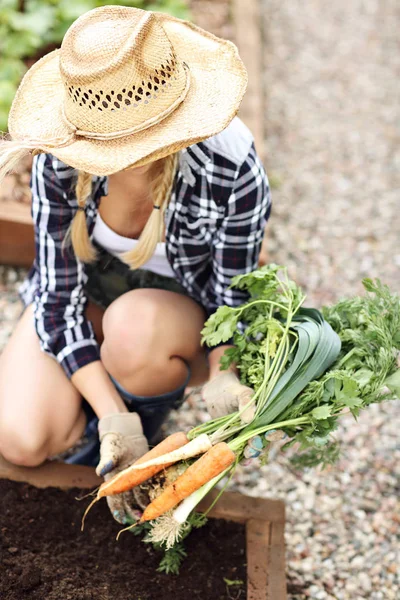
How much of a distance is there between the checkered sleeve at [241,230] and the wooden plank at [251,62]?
1.16m

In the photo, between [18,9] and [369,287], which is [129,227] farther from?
[18,9]

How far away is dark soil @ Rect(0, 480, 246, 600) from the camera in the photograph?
1.66 metres

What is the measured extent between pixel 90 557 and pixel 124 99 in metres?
1.07

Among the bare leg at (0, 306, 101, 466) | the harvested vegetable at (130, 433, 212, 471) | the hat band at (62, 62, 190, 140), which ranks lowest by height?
the bare leg at (0, 306, 101, 466)

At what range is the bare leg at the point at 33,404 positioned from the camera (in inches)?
74.0

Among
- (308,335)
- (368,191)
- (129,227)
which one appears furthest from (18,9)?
(308,335)

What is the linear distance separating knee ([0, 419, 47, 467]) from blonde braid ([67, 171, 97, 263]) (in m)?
0.48

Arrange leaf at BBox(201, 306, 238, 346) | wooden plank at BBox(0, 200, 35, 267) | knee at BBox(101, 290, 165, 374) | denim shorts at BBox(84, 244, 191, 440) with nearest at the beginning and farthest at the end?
leaf at BBox(201, 306, 238, 346) → knee at BBox(101, 290, 165, 374) → denim shorts at BBox(84, 244, 191, 440) → wooden plank at BBox(0, 200, 35, 267)

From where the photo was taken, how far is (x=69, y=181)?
1.78 metres

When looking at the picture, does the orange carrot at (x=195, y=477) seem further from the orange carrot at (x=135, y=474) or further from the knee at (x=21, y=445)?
the knee at (x=21, y=445)

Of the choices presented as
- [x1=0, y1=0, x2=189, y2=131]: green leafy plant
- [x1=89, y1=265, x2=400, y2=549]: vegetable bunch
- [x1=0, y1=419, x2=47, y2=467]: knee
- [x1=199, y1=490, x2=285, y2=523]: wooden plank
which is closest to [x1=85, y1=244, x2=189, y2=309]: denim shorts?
[x1=89, y1=265, x2=400, y2=549]: vegetable bunch

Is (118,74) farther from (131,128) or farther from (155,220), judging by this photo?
(155,220)

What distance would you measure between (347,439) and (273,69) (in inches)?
109

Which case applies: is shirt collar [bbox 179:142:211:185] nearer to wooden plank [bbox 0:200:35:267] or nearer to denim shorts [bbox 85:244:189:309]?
denim shorts [bbox 85:244:189:309]
